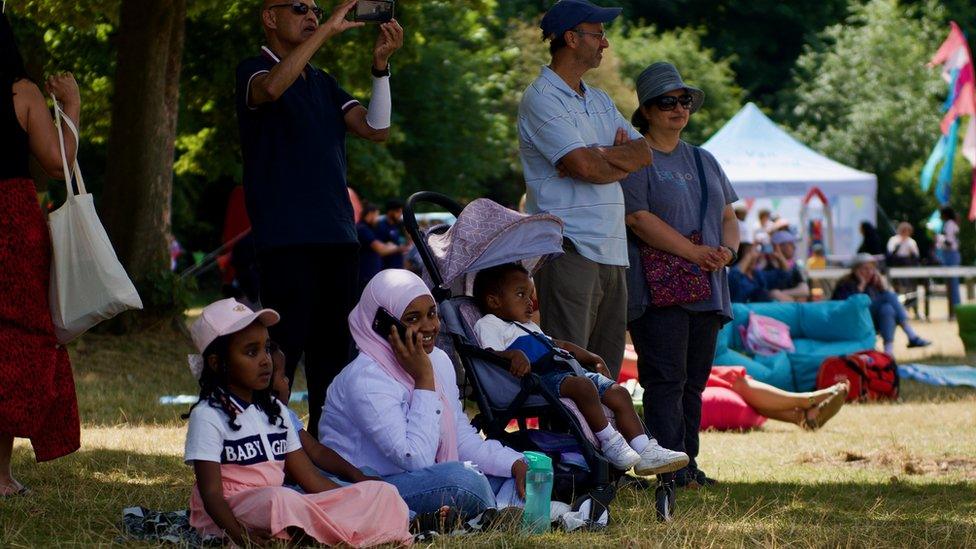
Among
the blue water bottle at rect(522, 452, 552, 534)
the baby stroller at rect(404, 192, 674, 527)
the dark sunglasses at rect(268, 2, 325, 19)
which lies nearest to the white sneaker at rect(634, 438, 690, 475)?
the baby stroller at rect(404, 192, 674, 527)

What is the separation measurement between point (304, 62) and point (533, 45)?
39180mm

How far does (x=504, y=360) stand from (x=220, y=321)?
1.38 m

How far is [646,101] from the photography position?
7.28 metres

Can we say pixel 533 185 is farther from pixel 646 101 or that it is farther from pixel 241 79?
pixel 241 79

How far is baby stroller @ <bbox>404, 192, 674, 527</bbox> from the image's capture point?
18.7 feet

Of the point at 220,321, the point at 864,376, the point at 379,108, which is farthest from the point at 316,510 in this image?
the point at 864,376

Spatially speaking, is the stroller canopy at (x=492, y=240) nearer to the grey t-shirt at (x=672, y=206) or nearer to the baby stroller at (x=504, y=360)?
the baby stroller at (x=504, y=360)

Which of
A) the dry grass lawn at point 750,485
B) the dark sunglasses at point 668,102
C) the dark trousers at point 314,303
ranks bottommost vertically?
the dry grass lawn at point 750,485

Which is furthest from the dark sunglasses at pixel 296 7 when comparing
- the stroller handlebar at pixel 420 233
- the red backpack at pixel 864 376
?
the red backpack at pixel 864 376

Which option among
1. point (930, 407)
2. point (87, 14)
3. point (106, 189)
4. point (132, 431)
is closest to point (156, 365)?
point (106, 189)

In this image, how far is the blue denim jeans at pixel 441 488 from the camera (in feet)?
17.5

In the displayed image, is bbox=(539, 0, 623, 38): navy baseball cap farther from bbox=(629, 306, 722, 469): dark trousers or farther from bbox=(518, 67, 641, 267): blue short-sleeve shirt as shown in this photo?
bbox=(629, 306, 722, 469): dark trousers

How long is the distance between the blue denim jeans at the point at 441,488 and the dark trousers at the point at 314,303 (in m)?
0.83

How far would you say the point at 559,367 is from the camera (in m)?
6.02
